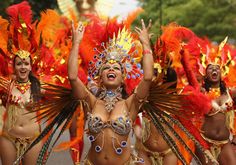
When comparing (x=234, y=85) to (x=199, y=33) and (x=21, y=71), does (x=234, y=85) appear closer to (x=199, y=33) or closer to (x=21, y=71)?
(x=21, y=71)

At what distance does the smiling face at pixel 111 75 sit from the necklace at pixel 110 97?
0.05m

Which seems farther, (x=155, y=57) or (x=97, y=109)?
(x=155, y=57)

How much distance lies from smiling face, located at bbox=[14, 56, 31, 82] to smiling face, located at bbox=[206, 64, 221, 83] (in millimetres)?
2453

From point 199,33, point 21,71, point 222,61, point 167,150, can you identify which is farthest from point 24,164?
point 199,33

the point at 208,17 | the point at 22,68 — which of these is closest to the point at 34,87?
the point at 22,68

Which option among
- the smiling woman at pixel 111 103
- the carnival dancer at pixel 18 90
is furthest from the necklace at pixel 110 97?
the carnival dancer at pixel 18 90

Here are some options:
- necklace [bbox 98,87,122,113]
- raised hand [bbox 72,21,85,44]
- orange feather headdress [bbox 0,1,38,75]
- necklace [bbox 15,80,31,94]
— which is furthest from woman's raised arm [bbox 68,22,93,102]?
orange feather headdress [bbox 0,1,38,75]

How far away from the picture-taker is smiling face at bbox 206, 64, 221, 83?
30.8 feet

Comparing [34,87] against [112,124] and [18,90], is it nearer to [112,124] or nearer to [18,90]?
[18,90]

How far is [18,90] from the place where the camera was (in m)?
8.47

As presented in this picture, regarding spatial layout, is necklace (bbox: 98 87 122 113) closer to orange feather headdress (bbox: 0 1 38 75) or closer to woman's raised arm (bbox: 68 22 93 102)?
woman's raised arm (bbox: 68 22 93 102)

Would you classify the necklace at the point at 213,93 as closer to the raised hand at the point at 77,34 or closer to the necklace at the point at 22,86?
the necklace at the point at 22,86

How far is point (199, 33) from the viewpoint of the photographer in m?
35.8

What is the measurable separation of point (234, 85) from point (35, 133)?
323cm
